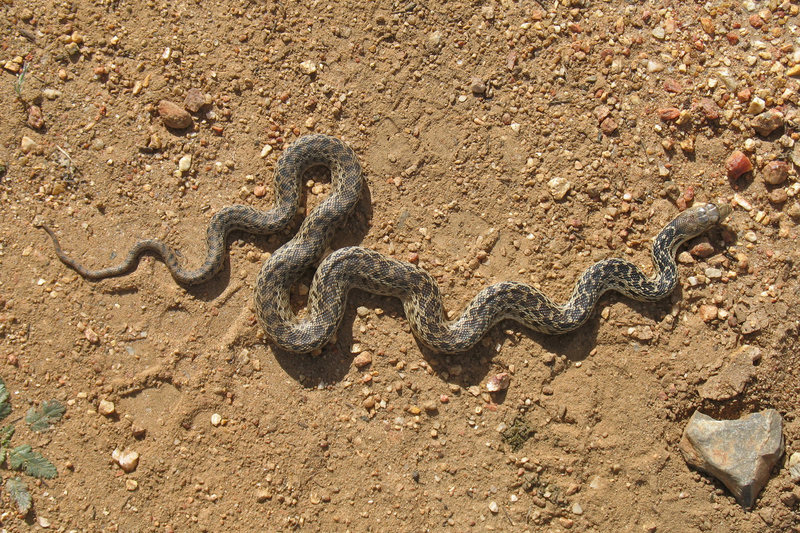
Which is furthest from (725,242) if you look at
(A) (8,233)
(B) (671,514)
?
(A) (8,233)

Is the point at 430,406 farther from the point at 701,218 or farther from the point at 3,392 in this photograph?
the point at 3,392

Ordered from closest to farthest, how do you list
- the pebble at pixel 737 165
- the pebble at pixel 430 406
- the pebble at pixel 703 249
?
the pebble at pixel 430 406 → the pebble at pixel 703 249 → the pebble at pixel 737 165

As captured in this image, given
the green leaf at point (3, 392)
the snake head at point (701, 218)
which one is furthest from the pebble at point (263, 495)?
the snake head at point (701, 218)

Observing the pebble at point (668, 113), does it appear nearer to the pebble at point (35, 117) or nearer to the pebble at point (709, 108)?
the pebble at point (709, 108)

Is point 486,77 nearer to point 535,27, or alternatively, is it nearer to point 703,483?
point 535,27

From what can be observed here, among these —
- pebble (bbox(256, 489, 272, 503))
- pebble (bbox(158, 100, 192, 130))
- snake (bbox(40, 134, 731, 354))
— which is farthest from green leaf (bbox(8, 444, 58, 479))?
pebble (bbox(158, 100, 192, 130))

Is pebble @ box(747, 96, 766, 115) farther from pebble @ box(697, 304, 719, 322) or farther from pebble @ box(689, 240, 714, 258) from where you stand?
pebble @ box(697, 304, 719, 322)
